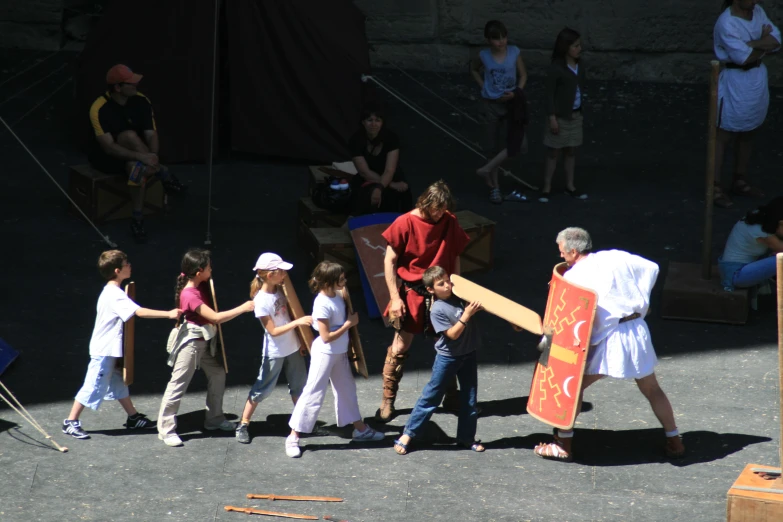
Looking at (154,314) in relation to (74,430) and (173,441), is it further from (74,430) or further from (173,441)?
(74,430)

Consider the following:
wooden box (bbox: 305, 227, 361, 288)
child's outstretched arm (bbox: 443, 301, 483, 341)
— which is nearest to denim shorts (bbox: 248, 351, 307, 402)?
child's outstretched arm (bbox: 443, 301, 483, 341)

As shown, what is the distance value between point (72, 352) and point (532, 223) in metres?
4.54

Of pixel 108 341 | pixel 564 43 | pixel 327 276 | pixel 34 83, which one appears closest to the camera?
pixel 327 276

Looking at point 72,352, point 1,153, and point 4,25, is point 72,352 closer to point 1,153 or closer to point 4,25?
point 1,153

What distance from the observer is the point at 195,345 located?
672 cm

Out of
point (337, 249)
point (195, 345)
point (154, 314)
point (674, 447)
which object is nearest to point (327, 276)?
point (195, 345)

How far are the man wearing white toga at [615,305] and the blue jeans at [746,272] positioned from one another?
226 centimetres

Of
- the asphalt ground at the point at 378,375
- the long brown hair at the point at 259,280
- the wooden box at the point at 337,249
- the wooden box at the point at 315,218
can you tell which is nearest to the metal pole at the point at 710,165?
the asphalt ground at the point at 378,375

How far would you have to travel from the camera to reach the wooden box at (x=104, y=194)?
1038 centimetres

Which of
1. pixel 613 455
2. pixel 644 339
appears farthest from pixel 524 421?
pixel 644 339

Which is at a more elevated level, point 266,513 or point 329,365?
point 329,365

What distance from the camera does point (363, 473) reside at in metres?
6.49

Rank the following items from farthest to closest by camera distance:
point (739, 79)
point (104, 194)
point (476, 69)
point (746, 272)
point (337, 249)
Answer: point (476, 69) → point (739, 79) → point (104, 194) → point (337, 249) → point (746, 272)

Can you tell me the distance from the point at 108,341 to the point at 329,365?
1.33 m
